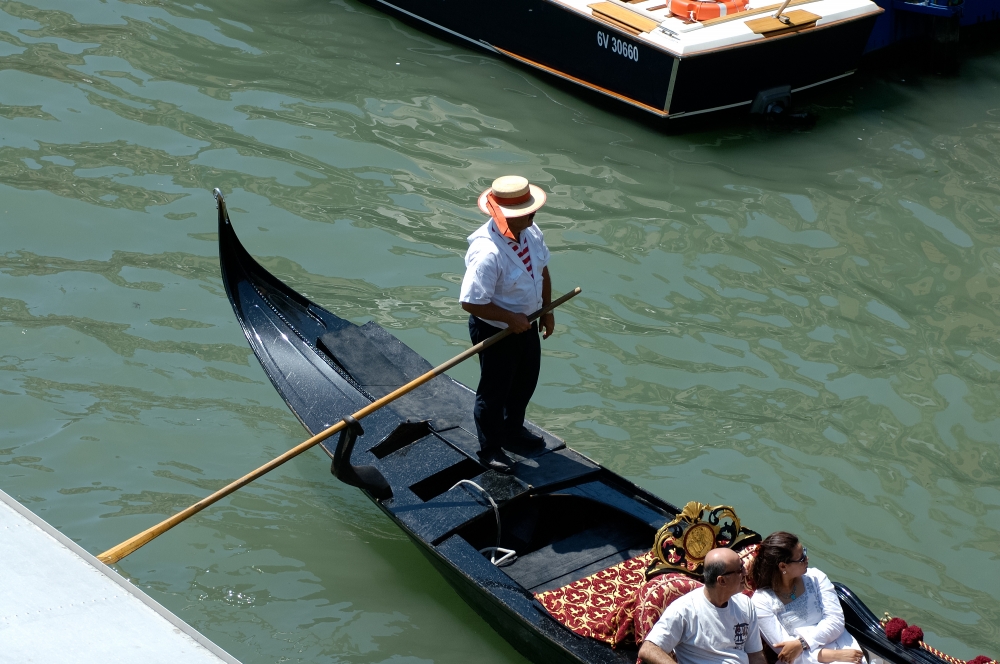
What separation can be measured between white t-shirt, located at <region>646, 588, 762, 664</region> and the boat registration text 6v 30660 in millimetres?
5187

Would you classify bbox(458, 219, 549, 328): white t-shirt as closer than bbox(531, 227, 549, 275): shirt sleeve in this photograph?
Yes

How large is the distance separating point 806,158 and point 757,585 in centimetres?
486

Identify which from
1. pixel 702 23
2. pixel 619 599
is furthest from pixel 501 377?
pixel 702 23

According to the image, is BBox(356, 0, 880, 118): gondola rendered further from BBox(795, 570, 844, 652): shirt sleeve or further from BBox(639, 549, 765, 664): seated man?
BBox(639, 549, 765, 664): seated man

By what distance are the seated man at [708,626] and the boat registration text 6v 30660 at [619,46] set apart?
518cm

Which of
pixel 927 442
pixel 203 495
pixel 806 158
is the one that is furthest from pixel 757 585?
pixel 806 158

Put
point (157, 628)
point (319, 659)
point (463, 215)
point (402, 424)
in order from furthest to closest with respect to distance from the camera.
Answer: point (463, 215), point (402, 424), point (319, 659), point (157, 628)

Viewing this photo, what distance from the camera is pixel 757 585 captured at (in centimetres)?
385

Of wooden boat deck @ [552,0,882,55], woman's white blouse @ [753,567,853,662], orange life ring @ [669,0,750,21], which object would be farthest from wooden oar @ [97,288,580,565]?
orange life ring @ [669,0,750,21]

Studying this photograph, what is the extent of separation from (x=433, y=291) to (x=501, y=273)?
6.84 feet

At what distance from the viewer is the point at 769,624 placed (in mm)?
3746

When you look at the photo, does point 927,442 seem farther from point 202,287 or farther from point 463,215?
point 202,287

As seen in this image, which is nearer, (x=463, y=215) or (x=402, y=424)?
(x=402, y=424)

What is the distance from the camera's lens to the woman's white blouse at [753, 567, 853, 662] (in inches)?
147
